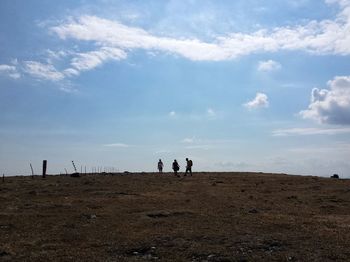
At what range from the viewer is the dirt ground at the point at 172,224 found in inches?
696

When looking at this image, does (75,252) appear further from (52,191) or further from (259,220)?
(52,191)

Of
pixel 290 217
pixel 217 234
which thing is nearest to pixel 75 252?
pixel 217 234

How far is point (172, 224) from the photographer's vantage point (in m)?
23.1

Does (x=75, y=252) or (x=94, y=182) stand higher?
(x=94, y=182)

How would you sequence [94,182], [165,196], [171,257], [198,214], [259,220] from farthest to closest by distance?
[94,182]
[165,196]
[198,214]
[259,220]
[171,257]

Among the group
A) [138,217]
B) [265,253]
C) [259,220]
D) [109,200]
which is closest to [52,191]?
[109,200]

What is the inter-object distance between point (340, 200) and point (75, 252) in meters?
Answer: 21.3

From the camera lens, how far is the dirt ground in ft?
58.0

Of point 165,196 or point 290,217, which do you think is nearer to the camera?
point 290,217

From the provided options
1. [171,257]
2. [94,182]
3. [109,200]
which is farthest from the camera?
[94,182]

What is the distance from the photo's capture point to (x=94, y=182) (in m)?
43.3

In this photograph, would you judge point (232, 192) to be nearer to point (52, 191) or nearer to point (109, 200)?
point (109, 200)

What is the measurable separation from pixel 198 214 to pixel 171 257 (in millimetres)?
9150

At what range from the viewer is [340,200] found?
3319cm
